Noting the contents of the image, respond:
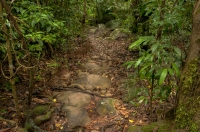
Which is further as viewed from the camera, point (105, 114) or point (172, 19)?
point (105, 114)

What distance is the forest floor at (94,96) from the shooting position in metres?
3.39

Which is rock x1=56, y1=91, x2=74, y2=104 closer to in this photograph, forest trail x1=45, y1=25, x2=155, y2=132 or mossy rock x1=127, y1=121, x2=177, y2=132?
forest trail x1=45, y1=25, x2=155, y2=132

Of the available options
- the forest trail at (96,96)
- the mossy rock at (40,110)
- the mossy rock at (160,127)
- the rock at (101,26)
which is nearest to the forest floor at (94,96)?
the forest trail at (96,96)

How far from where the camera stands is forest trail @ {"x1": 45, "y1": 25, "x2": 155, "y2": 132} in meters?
3.45

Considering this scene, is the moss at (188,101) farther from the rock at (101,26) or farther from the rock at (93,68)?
the rock at (101,26)

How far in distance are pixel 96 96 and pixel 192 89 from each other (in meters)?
2.51

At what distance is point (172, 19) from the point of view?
246cm

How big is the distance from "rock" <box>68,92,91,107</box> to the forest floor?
0.13 meters

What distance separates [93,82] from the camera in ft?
16.4

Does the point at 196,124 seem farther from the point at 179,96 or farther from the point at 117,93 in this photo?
the point at 117,93

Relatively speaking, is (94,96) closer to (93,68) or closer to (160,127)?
(93,68)

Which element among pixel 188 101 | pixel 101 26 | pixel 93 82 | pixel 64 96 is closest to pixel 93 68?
pixel 93 82

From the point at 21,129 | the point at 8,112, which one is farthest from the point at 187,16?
the point at 8,112

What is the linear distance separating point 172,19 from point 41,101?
9.45ft
